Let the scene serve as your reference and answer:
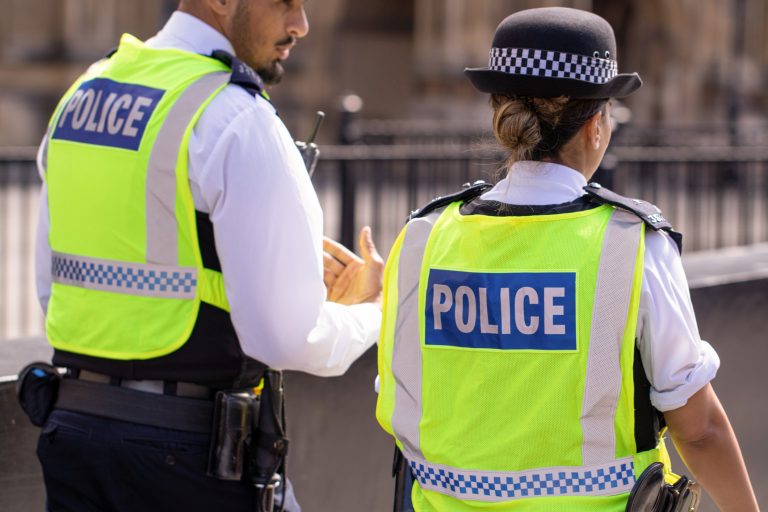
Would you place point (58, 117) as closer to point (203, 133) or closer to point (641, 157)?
point (203, 133)

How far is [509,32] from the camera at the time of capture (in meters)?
2.71

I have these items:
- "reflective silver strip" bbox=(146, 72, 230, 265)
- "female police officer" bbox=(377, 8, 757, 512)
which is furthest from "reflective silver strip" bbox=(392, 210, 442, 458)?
"reflective silver strip" bbox=(146, 72, 230, 265)

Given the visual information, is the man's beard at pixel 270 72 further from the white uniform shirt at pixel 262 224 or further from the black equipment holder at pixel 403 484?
the black equipment holder at pixel 403 484

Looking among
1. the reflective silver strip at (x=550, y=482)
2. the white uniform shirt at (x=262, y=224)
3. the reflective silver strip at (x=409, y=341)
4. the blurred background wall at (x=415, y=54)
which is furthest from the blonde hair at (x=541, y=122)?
the blurred background wall at (x=415, y=54)

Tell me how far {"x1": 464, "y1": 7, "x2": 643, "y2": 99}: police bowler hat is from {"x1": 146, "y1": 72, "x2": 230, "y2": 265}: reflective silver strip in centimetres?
62

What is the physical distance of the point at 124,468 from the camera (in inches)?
112

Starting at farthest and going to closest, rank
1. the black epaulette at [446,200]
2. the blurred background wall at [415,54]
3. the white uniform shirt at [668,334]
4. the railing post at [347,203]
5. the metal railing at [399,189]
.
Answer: the blurred background wall at [415,54] < the metal railing at [399,189] < the railing post at [347,203] < the black epaulette at [446,200] < the white uniform shirt at [668,334]

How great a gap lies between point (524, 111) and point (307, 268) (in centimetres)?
56

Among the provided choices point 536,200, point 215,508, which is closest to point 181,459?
point 215,508

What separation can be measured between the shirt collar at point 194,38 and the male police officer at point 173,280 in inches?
1.7

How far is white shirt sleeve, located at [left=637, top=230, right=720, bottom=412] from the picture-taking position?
2.51m

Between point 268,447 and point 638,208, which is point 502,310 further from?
point 268,447

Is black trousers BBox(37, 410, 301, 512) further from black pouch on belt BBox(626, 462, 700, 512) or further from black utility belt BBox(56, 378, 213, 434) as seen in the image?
black pouch on belt BBox(626, 462, 700, 512)

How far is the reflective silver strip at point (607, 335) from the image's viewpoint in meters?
2.52
